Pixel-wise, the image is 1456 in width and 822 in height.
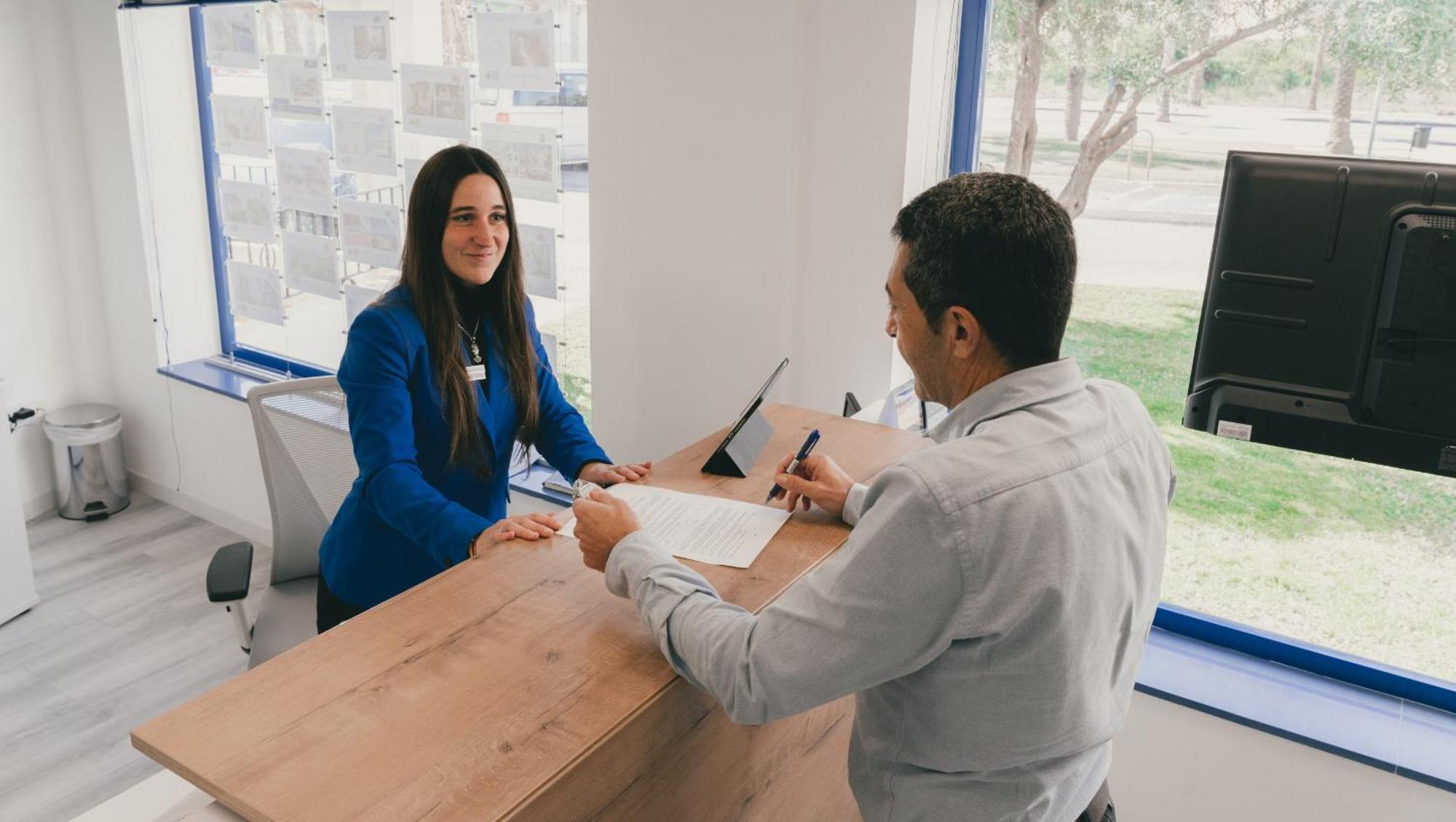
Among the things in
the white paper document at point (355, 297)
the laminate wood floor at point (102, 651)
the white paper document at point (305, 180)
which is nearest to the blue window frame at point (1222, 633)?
the white paper document at point (355, 297)

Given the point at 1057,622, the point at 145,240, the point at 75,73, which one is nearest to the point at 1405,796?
the point at 1057,622

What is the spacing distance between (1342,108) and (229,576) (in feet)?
7.91

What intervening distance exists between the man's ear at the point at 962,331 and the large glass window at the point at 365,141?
1953 millimetres

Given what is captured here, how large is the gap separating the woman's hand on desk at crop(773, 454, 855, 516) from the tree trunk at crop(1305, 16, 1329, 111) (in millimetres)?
1219

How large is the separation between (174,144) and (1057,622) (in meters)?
4.08

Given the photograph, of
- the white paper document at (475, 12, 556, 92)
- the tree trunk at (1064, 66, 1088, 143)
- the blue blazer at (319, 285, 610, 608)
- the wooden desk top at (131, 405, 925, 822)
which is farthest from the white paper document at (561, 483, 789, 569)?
the white paper document at (475, 12, 556, 92)

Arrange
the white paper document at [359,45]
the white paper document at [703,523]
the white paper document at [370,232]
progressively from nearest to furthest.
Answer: the white paper document at [703,523], the white paper document at [359,45], the white paper document at [370,232]

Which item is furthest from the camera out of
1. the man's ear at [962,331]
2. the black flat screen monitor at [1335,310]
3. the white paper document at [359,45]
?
the white paper document at [359,45]

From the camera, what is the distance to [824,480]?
173cm

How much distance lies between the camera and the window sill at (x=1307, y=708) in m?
1.90

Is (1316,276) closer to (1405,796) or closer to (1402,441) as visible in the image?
(1402,441)

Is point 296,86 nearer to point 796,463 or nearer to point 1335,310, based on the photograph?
point 796,463

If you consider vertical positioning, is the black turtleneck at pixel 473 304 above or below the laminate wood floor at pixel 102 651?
above

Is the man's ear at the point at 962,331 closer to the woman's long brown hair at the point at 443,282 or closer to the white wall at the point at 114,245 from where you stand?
the woman's long brown hair at the point at 443,282
